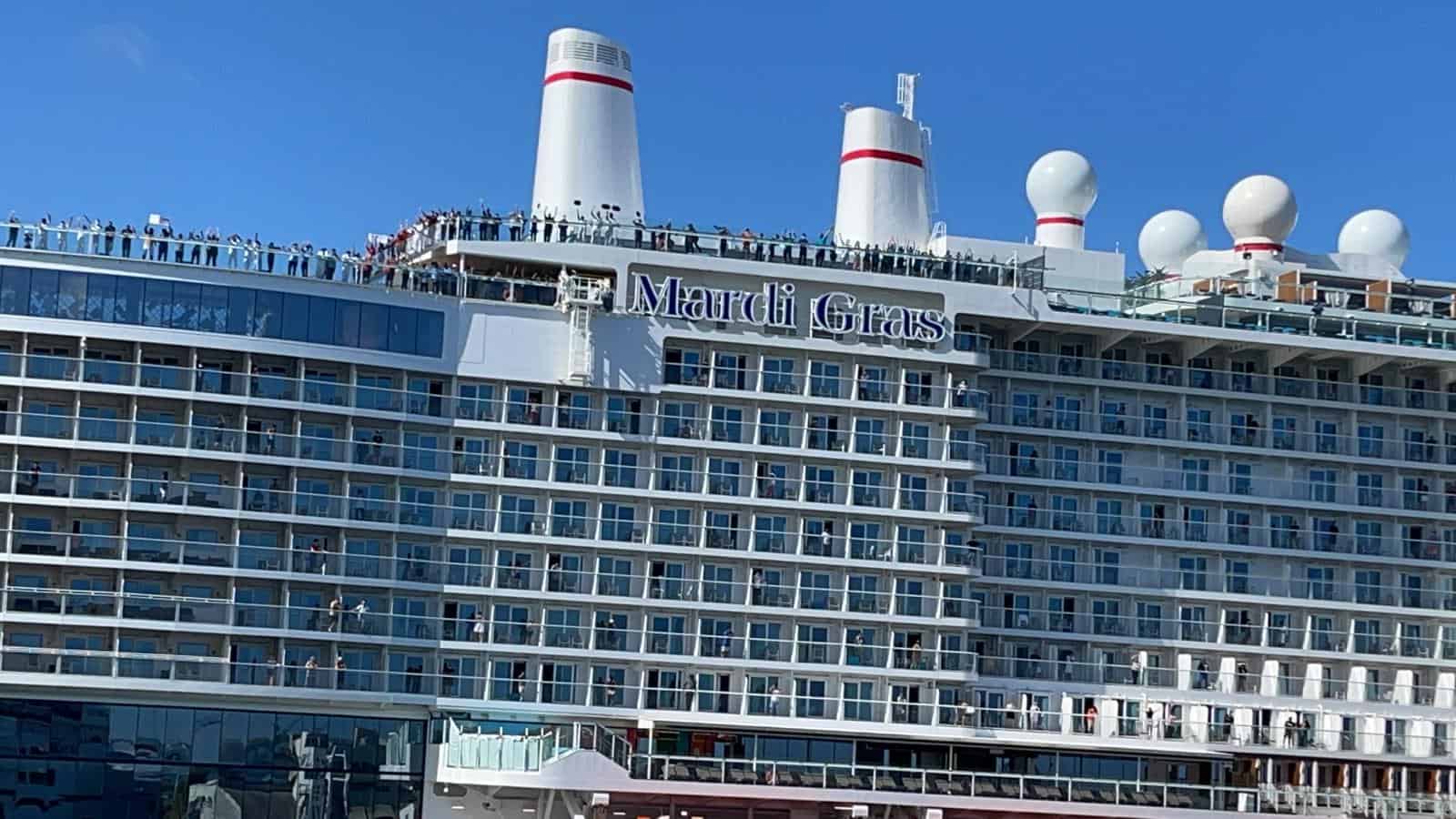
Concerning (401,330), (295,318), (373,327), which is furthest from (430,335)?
(295,318)

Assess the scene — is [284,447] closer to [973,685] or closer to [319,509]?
[319,509]

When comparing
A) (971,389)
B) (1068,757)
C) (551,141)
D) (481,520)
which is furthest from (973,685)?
(551,141)

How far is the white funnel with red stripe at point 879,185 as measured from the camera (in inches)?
2862

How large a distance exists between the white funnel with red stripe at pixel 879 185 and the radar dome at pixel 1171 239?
9284mm

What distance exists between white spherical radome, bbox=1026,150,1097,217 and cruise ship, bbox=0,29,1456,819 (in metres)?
3.30

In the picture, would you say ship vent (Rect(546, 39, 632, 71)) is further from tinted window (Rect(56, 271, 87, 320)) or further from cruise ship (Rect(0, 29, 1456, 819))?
tinted window (Rect(56, 271, 87, 320))

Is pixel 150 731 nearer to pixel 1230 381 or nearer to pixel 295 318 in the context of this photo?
pixel 295 318

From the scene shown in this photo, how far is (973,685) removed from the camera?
220 feet

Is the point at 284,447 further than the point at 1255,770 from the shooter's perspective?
No

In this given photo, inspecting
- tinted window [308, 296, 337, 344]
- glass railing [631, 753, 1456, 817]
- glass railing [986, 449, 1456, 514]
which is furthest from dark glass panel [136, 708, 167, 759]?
glass railing [986, 449, 1456, 514]

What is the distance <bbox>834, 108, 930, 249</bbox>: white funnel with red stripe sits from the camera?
72688mm

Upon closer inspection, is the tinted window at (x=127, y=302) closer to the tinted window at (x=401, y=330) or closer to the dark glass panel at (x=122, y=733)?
the tinted window at (x=401, y=330)

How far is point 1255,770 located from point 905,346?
581 inches

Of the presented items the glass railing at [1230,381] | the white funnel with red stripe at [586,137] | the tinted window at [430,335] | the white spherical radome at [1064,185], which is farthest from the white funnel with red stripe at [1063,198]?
the tinted window at [430,335]
